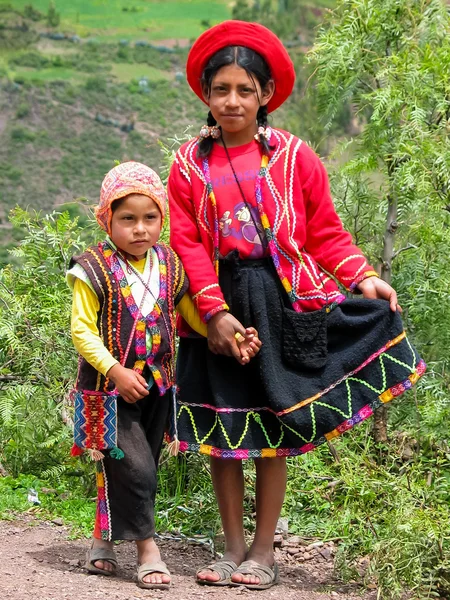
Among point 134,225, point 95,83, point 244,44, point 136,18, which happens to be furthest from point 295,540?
point 136,18

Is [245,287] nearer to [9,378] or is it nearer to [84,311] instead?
[84,311]

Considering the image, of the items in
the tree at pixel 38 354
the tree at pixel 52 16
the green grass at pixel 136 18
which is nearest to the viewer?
the tree at pixel 38 354

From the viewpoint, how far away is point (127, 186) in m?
3.50

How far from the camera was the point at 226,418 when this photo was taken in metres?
3.68

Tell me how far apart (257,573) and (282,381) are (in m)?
0.69

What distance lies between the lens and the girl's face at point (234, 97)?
358cm

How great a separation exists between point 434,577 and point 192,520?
3.58 ft

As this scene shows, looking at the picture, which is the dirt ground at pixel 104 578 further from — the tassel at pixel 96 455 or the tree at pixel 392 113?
the tree at pixel 392 113

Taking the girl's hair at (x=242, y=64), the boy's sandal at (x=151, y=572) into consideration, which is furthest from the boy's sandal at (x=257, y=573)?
the girl's hair at (x=242, y=64)

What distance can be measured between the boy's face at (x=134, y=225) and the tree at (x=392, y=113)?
1.34 meters

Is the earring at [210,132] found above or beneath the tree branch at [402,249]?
above

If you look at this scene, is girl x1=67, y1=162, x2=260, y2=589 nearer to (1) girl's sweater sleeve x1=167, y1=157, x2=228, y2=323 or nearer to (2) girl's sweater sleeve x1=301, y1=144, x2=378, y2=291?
(1) girl's sweater sleeve x1=167, y1=157, x2=228, y2=323

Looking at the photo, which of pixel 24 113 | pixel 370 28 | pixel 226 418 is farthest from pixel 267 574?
pixel 24 113

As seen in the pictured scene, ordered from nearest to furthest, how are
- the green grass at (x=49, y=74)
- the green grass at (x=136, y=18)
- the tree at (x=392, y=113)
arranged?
the tree at (x=392, y=113)
the green grass at (x=49, y=74)
the green grass at (x=136, y=18)
